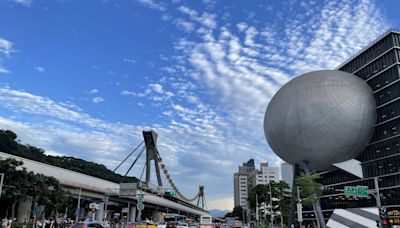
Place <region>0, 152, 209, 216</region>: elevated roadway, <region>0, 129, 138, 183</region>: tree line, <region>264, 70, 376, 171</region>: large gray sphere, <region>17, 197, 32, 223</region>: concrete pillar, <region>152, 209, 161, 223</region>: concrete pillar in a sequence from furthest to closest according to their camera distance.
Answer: <region>152, 209, 161, 223</region>: concrete pillar, <region>0, 129, 138, 183</region>: tree line, <region>264, 70, 376, 171</region>: large gray sphere, <region>0, 152, 209, 216</region>: elevated roadway, <region>17, 197, 32, 223</region>: concrete pillar

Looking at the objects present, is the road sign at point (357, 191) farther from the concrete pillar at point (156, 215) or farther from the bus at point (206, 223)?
the concrete pillar at point (156, 215)

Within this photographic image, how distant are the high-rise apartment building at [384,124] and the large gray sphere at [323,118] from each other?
198 cm

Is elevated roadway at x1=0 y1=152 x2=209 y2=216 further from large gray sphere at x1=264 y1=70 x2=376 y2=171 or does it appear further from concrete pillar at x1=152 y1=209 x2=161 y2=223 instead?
large gray sphere at x1=264 y1=70 x2=376 y2=171

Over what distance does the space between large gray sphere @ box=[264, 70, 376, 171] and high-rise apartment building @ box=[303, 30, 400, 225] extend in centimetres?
198

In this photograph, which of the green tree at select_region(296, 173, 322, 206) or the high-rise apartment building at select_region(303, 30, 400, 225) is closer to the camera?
the green tree at select_region(296, 173, 322, 206)

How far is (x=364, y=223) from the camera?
696cm

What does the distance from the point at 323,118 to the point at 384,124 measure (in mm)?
14786

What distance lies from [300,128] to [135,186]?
34.9m

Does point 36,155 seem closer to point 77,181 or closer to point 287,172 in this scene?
point 77,181

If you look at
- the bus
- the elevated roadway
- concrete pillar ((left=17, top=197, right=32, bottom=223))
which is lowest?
the bus

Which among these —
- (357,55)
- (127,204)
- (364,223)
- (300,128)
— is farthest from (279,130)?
(364,223)

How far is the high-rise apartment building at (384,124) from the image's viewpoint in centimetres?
7050

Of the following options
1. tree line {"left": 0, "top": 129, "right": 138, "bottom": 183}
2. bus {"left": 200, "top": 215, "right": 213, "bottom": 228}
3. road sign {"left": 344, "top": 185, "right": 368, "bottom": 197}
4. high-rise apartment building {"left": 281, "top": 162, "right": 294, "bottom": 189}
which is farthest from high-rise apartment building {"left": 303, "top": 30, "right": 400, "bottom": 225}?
tree line {"left": 0, "top": 129, "right": 138, "bottom": 183}

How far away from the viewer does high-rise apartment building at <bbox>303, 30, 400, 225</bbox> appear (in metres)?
70.5
